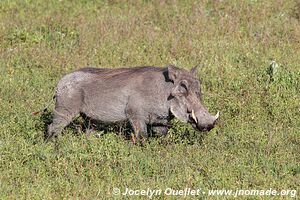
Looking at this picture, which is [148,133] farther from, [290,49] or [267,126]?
[290,49]

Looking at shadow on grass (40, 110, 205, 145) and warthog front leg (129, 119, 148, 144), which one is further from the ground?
warthog front leg (129, 119, 148, 144)

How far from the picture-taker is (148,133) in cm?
705

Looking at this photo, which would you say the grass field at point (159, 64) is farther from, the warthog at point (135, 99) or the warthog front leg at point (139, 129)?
the warthog at point (135, 99)

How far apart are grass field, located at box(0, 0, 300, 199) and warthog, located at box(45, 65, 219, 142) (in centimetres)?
20

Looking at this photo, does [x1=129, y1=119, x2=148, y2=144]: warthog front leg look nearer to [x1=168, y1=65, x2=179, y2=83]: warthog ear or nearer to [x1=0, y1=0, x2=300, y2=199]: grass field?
[x1=0, y1=0, x2=300, y2=199]: grass field

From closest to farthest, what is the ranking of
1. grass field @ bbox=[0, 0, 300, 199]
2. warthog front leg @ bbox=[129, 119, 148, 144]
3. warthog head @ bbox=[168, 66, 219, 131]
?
grass field @ bbox=[0, 0, 300, 199] < warthog head @ bbox=[168, 66, 219, 131] < warthog front leg @ bbox=[129, 119, 148, 144]

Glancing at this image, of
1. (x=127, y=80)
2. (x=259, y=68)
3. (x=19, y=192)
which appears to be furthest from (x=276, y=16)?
(x=19, y=192)

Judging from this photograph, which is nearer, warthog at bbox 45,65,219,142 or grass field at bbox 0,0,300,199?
grass field at bbox 0,0,300,199

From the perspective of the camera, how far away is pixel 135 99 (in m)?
6.85

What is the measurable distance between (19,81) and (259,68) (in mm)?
3127

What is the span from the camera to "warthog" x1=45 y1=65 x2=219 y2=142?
6.74m

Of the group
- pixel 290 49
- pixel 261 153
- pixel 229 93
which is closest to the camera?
pixel 261 153

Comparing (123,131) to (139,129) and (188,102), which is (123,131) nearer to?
(139,129)

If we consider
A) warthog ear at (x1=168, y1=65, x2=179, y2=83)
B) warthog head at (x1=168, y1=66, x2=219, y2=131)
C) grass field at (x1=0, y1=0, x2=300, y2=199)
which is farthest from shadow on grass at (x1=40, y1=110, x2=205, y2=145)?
warthog ear at (x1=168, y1=65, x2=179, y2=83)
